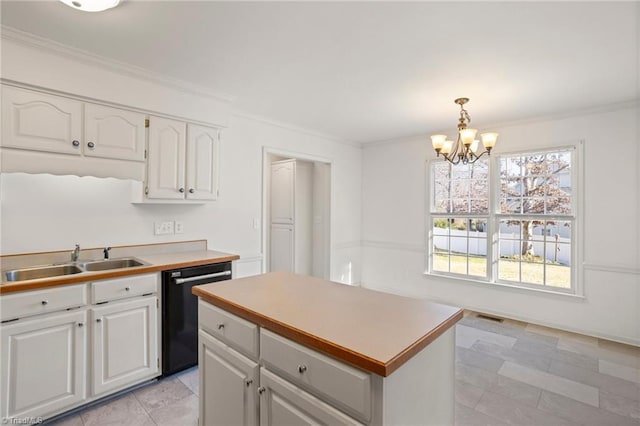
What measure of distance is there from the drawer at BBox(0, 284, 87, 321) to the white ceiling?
1645 millimetres

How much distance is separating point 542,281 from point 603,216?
37.9 inches

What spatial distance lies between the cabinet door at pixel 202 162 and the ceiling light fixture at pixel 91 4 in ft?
3.78

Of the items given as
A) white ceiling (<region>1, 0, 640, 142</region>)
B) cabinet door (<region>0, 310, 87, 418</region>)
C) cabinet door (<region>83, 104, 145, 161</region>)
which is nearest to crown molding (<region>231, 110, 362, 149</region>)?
white ceiling (<region>1, 0, 640, 142</region>)

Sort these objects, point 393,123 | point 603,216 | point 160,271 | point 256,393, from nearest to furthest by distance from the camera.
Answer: point 256,393, point 160,271, point 603,216, point 393,123

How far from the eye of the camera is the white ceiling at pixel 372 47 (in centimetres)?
179

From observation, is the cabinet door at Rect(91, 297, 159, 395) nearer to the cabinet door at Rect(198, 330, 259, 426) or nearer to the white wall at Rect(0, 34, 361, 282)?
the white wall at Rect(0, 34, 361, 282)

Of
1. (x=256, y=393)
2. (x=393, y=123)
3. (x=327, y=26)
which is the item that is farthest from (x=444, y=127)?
(x=256, y=393)

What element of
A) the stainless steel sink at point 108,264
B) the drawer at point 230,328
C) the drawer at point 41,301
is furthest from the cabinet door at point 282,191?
the drawer at point 230,328

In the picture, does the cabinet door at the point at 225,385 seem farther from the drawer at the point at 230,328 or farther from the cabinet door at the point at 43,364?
the cabinet door at the point at 43,364

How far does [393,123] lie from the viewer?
404 centimetres

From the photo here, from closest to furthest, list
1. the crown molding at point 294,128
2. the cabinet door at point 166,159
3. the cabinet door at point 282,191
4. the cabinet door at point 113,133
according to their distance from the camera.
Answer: the cabinet door at point 113,133 → the cabinet door at point 166,159 → the crown molding at point 294,128 → the cabinet door at point 282,191

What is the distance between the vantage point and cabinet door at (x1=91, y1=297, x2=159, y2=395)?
6.93 ft

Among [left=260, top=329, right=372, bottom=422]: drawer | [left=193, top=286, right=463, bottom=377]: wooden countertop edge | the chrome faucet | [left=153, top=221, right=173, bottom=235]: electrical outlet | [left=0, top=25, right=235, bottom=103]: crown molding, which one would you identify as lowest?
[left=260, top=329, right=372, bottom=422]: drawer

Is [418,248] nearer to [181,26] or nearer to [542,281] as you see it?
[542,281]
